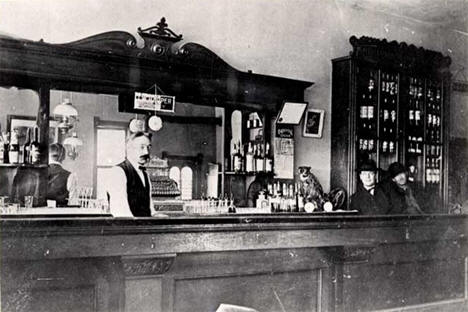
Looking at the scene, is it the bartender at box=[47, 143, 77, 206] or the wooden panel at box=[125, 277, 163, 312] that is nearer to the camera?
the wooden panel at box=[125, 277, 163, 312]

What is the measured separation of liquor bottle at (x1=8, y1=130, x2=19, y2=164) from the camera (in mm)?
4602

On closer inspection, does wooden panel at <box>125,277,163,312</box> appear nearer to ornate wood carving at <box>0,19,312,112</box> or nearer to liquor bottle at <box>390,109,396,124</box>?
ornate wood carving at <box>0,19,312,112</box>

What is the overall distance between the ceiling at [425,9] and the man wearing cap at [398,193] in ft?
8.04

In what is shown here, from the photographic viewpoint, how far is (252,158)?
5980 millimetres

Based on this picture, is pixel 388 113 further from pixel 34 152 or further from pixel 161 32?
pixel 34 152

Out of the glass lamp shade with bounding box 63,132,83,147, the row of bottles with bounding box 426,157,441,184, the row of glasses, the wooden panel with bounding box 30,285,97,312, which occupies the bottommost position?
the wooden panel with bounding box 30,285,97,312

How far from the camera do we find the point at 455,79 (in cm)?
812

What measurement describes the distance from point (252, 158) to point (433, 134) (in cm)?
291

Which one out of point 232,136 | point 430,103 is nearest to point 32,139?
point 232,136

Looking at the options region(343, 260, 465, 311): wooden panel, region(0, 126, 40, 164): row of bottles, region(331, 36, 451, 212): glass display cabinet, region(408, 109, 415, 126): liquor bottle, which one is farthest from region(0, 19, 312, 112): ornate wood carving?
region(343, 260, 465, 311): wooden panel

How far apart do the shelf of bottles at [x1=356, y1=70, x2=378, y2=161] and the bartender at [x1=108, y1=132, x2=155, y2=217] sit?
3367 millimetres

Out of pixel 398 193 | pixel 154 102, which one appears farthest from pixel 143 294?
pixel 398 193

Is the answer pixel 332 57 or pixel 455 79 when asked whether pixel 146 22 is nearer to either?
pixel 332 57

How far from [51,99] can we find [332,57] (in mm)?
3699
